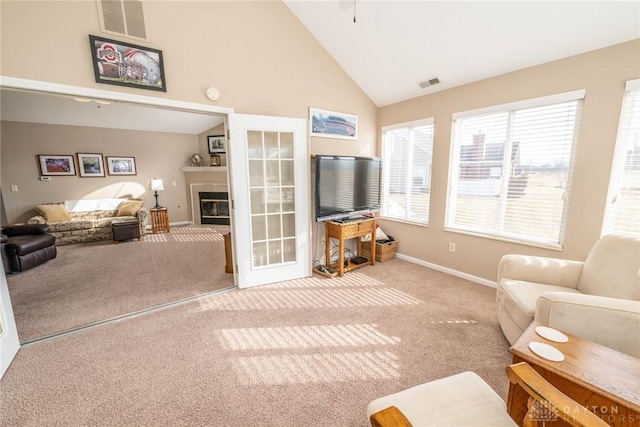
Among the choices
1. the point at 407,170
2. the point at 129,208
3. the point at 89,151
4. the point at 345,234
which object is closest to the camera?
the point at 345,234

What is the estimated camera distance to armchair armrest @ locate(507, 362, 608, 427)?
0.78 metres

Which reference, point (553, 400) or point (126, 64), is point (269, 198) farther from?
point (553, 400)

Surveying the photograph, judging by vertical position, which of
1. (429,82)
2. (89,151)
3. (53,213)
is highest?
(429,82)

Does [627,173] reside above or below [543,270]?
above

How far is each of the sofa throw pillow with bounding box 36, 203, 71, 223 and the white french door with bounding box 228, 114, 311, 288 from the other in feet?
15.4

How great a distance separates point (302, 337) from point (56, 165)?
692 cm

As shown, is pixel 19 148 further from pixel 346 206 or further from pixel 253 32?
pixel 346 206

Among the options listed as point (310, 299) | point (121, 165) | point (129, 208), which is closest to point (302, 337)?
point (310, 299)

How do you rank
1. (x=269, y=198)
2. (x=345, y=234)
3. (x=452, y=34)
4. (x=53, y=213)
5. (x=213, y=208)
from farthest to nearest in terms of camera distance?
1. (x=213, y=208)
2. (x=53, y=213)
3. (x=345, y=234)
4. (x=269, y=198)
5. (x=452, y=34)

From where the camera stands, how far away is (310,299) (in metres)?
2.78

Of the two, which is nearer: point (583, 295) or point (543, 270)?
point (583, 295)

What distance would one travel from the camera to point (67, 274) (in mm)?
3482

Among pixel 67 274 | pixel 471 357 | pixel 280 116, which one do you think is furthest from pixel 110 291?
pixel 471 357

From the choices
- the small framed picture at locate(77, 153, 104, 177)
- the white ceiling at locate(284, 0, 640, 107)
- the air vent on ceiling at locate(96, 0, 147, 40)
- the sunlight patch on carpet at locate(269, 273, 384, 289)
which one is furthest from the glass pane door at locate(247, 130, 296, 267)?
the small framed picture at locate(77, 153, 104, 177)
